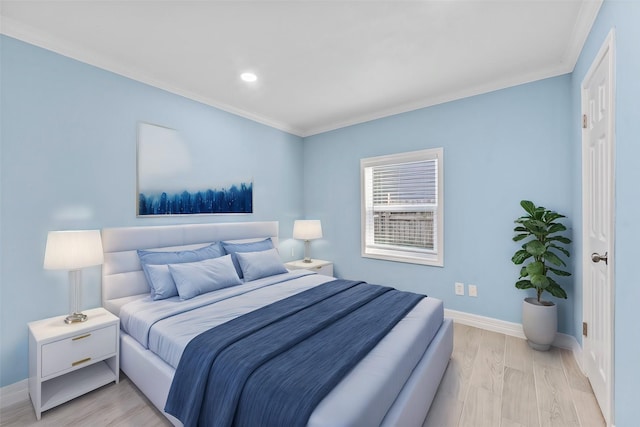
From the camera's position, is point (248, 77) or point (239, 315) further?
point (248, 77)

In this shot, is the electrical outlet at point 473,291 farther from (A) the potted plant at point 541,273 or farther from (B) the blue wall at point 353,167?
(A) the potted plant at point 541,273

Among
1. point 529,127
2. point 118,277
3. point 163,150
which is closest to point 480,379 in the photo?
point 529,127

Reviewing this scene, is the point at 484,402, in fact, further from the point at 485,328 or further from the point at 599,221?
the point at 599,221

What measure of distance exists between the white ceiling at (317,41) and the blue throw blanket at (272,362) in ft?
6.90

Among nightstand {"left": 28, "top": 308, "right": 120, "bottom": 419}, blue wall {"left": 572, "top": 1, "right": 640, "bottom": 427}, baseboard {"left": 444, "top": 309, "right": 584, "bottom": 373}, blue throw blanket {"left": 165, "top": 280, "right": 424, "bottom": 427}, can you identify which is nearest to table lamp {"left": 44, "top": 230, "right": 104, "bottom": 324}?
nightstand {"left": 28, "top": 308, "right": 120, "bottom": 419}

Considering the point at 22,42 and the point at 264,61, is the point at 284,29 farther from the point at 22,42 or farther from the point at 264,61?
the point at 22,42

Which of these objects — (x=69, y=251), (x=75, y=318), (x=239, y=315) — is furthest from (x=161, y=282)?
(x=239, y=315)

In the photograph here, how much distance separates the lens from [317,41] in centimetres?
225

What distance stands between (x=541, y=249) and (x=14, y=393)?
166 inches

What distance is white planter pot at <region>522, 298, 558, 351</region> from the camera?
248 centimetres

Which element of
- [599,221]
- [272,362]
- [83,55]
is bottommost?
[272,362]

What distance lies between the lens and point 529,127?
111 inches

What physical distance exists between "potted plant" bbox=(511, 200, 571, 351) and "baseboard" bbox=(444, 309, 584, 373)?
0.65 ft

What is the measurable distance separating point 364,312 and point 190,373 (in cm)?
119
